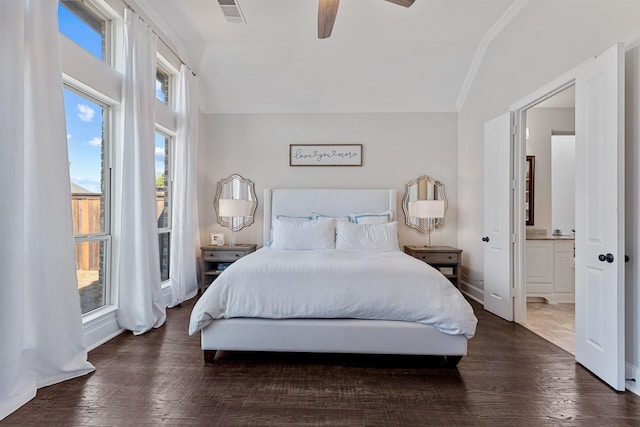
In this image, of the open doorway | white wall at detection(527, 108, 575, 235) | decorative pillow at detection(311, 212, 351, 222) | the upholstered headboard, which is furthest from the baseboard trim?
white wall at detection(527, 108, 575, 235)

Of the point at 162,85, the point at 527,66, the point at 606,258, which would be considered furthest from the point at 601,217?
the point at 162,85

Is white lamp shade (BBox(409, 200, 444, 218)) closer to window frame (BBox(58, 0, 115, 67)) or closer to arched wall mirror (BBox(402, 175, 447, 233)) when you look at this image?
arched wall mirror (BBox(402, 175, 447, 233))

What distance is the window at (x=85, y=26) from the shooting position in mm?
2705

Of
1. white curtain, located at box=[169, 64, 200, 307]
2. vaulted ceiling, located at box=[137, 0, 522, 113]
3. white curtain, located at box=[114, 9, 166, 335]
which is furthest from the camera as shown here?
white curtain, located at box=[169, 64, 200, 307]

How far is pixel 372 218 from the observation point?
458cm

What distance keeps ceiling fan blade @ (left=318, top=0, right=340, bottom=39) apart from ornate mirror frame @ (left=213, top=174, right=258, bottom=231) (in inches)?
105

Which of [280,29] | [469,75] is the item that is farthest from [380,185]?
[280,29]

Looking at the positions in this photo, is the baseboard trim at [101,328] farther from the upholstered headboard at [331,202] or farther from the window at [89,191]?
the upholstered headboard at [331,202]

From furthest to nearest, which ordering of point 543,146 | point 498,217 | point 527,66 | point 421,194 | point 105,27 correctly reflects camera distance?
Answer: point 421,194 → point 543,146 → point 498,217 → point 527,66 → point 105,27

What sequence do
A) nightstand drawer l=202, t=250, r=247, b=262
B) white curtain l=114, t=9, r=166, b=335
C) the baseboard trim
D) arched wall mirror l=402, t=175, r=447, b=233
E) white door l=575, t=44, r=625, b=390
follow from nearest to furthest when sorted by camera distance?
white door l=575, t=44, r=625, b=390 < the baseboard trim < white curtain l=114, t=9, r=166, b=335 < nightstand drawer l=202, t=250, r=247, b=262 < arched wall mirror l=402, t=175, r=447, b=233

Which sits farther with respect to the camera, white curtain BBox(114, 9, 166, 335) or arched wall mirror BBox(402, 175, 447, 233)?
arched wall mirror BBox(402, 175, 447, 233)

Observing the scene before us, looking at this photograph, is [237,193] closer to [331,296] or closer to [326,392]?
[331,296]

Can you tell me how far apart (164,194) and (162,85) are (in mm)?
1377

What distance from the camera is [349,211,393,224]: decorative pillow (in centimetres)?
455
